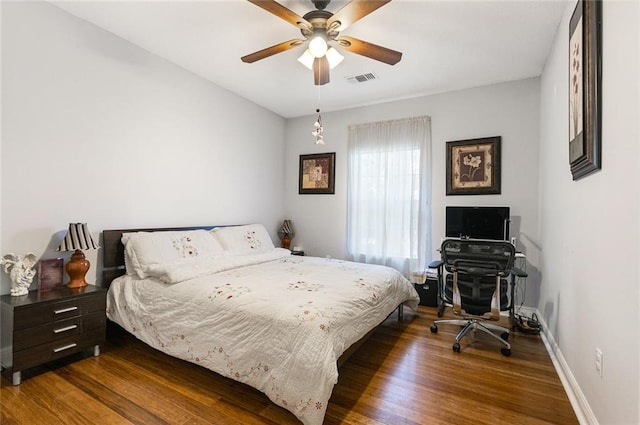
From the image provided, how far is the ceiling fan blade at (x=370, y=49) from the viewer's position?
2.29 m

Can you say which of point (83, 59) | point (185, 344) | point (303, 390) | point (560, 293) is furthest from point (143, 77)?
point (560, 293)

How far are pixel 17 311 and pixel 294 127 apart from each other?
Answer: 4.09 metres

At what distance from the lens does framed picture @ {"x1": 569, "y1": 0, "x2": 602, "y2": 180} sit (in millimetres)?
1532

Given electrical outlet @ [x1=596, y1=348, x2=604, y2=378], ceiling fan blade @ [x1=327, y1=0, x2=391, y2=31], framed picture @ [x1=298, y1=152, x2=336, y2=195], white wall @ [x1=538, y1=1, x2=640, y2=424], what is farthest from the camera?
framed picture @ [x1=298, y1=152, x2=336, y2=195]

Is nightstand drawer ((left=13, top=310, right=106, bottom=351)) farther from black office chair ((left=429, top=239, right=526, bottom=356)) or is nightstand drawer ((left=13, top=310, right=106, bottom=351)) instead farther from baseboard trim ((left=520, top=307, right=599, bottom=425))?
baseboard trim ((left=520, top=307, right=599, bottom=425))

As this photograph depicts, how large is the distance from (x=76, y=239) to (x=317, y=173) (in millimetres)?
3244

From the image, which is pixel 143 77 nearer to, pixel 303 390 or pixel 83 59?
pixel 83 59

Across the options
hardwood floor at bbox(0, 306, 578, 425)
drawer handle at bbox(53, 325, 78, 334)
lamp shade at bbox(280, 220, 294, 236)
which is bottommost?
hardwood floor at bbox(0, 306, 578, 425)

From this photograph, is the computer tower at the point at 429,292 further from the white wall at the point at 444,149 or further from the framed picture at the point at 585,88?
the framed picture at the point at 585,88

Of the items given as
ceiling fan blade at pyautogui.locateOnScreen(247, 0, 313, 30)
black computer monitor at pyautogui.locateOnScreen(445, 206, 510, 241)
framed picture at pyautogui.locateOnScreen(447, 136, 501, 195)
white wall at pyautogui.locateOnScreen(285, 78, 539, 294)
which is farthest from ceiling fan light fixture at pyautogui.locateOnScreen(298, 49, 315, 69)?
black computer monitor at pyautogui.locateOnScreen(445, 206, 510, 241)

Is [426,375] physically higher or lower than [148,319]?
lower

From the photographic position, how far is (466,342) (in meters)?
2.78

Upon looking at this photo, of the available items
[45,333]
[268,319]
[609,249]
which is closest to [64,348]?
[45,333]

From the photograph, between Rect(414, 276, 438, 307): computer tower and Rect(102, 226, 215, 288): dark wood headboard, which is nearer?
Rect(102, 226, 215, 288): dark wood headboard
